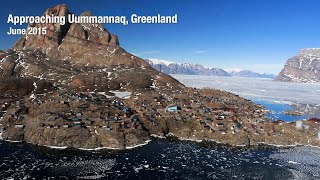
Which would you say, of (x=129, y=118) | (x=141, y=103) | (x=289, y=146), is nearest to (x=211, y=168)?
(x=289, y=146)

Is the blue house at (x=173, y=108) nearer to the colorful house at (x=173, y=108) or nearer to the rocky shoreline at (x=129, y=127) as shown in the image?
the colorful house at (x=173, y=108)

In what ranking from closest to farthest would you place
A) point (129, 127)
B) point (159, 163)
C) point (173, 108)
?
point (159, 163), point (129, 127), point (173, 108)

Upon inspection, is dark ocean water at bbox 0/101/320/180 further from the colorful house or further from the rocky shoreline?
the colorful house

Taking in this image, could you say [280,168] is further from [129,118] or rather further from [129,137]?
[129,118]

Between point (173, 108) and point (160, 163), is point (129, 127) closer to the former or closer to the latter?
point (160, 163)

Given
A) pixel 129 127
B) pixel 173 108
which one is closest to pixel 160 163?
pixel 129 127

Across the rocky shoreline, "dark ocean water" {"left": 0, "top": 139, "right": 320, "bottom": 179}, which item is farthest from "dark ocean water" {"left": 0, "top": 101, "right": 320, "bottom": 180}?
the rocky shoreline

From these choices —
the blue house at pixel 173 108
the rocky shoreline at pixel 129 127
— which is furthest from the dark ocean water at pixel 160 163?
the blue house at pixel 173 108

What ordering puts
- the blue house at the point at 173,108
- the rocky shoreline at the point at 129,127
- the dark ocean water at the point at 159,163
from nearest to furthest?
1. the dark ocean water at the point at 159,163
2. the rocky shoreline at the point at 129,127
3. the blue house at the point at 173,108
